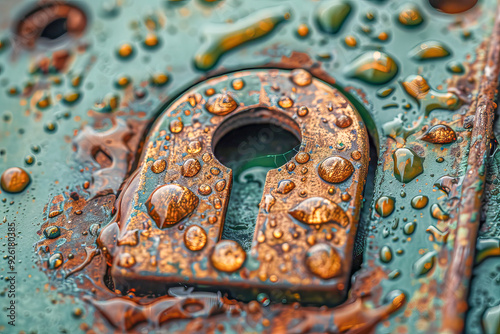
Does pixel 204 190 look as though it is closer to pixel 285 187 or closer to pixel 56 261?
pixel 285 187

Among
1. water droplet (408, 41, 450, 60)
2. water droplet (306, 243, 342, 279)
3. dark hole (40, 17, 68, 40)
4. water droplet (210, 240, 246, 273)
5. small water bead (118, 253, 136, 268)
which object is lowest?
small water bead (118, 253, 136, 268)

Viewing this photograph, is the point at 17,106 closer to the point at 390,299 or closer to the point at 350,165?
the point at 350,165

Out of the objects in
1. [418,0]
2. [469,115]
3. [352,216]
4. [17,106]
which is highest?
[418,0]

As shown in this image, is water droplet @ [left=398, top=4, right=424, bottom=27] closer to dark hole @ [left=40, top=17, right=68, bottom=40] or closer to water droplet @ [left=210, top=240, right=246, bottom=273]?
water droplet @ [left=210, top=240, right=246, bottom=273]

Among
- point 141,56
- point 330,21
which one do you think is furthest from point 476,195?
point 141,56

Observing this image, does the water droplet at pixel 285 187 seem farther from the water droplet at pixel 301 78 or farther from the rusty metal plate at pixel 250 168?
the water droplet at pixel 301 78

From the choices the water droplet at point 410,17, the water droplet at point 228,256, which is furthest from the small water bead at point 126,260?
the water droplet at point 410,17

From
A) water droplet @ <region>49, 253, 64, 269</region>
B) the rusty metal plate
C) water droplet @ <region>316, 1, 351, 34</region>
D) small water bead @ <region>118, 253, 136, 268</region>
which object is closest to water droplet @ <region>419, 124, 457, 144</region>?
the rusty metal plate
